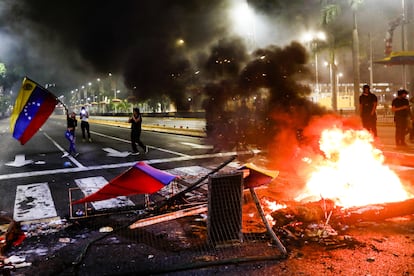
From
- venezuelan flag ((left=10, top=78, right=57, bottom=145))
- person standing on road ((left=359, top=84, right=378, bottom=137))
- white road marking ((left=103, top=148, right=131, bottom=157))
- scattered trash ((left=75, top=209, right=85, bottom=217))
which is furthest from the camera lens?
white road marking ((left=103, top=148, right=131, bottom=157))

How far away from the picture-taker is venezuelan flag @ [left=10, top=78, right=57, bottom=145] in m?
7.03

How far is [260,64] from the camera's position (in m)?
13.9

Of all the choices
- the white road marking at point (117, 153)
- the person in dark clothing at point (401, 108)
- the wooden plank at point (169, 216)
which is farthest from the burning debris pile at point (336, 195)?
the white road marking at point (117, 153)

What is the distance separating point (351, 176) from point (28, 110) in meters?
6.24

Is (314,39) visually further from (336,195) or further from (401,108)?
(336,195)

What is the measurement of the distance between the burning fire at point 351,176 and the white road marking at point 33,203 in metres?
4.39

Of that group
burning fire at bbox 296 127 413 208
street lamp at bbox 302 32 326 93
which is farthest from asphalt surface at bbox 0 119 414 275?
street lamp at bbox 302 32 326 93

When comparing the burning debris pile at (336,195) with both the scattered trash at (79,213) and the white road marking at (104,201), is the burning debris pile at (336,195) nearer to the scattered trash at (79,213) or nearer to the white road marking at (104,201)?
the white road marking at (104,201)

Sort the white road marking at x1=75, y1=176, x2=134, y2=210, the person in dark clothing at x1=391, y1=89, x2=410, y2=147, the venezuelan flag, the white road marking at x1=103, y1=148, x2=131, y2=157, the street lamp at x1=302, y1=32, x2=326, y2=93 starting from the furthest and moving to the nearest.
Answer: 1. the street lamp at x1=302, y1=32, x2=326, y2=93
2. the white road marking at x1=103, y1=148, x2=131, y2=157
3. the person in dark clothing at x1=391, y1=89, x2=410, y2=147
4. the venezuelan flag
5. the white road marking at x1=75, y1=176, x2=134, y2=210

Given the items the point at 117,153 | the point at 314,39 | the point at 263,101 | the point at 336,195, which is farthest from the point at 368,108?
the point at 314,39

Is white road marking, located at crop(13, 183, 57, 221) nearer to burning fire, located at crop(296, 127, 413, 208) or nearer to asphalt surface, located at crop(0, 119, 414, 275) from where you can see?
asphalt surface, located at crop(0, 119, 414, 275)

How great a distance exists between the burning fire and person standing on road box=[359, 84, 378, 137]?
3830 mm

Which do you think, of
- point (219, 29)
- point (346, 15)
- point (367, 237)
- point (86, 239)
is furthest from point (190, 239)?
point (346, 15)

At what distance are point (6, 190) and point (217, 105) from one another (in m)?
8.91
